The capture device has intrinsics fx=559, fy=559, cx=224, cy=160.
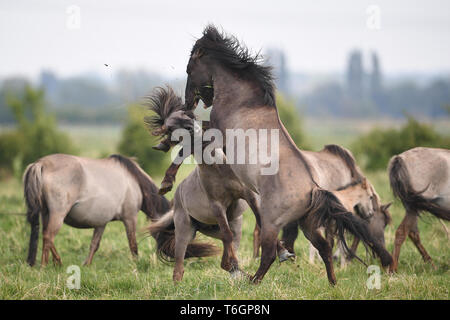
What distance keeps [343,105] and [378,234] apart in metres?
113

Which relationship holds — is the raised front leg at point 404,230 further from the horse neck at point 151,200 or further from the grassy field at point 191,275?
the horse neck at point 151,200

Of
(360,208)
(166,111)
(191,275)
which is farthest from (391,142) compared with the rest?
(166,111)

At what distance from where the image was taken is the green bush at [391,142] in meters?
19.5

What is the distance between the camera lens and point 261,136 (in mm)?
5945

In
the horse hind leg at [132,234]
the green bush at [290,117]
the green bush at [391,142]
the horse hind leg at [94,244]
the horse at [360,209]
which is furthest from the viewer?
the green bush at [290,117]

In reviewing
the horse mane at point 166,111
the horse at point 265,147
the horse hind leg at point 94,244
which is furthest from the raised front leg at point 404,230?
the horse hind leg at point 94,244

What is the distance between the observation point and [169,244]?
8094 millimetres

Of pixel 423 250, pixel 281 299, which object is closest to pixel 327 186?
pixel 423 250

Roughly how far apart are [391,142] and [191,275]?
16.1 m

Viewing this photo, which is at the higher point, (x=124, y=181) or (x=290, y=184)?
(x=290, y=184)

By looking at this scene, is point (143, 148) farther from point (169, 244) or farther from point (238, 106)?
point (238, 106)

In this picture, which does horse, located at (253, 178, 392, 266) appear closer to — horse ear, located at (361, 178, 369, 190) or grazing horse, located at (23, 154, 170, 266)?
horse ear, located at (361, 178, 369, 190)

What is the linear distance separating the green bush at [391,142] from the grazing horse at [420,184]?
1073cm

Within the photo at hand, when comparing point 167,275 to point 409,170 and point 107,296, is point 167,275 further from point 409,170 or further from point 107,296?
point 409,170
